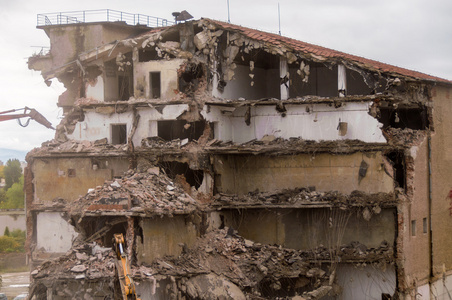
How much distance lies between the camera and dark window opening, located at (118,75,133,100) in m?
28.2

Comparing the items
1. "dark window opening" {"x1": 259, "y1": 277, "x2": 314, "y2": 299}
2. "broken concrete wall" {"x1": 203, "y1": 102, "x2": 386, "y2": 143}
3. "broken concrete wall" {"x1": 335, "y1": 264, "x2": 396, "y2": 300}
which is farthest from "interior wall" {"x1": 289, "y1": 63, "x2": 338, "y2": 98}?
"dark window opening" {"x1": 259, "y1": 277, "x2": 314, "y2": 299}

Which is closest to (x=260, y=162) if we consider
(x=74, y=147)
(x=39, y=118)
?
(x=74, y=147)

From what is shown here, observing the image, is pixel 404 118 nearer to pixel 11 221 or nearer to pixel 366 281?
pixel 366 281

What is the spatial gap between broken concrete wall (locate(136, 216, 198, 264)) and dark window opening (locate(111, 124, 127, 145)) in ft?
17.5

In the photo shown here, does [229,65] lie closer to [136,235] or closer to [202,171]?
[202,171]

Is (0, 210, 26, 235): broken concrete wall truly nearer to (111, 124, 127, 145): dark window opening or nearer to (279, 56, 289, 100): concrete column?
(111, 124, 127, 145): dark window opening

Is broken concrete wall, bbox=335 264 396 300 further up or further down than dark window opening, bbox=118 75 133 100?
further down

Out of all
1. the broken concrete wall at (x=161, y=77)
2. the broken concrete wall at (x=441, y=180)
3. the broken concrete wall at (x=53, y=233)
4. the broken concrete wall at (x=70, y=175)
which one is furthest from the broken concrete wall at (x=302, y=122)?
the broken concrete wall at (x=53, y=233)

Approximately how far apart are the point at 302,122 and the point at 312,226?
3.97 m

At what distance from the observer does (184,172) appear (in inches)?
1050

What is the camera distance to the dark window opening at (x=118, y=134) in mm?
27617

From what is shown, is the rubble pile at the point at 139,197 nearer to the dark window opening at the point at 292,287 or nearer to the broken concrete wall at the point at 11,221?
the dark window opening at the point at 292,287

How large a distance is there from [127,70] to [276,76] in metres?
6.51

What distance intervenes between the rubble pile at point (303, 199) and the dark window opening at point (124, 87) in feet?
18.6
